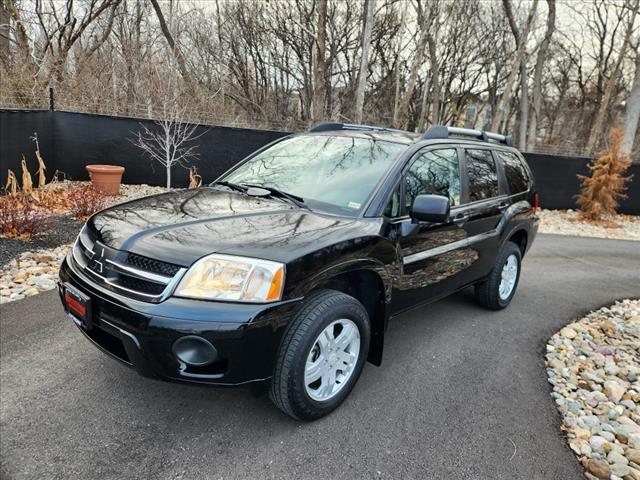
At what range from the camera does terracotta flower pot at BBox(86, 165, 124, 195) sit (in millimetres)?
8281

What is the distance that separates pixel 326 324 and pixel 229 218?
83 centimetres

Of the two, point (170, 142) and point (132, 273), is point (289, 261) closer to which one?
point (132, 273)

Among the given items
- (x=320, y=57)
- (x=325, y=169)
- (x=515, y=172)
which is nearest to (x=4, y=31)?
(x=320, y=57)

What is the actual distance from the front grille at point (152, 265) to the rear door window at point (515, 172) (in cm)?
348

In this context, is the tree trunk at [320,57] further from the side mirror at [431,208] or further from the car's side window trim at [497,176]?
the side mirror at [431,208]

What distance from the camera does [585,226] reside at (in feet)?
34.6

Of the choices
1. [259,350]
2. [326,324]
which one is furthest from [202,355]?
[326,324]

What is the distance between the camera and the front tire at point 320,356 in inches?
88.0

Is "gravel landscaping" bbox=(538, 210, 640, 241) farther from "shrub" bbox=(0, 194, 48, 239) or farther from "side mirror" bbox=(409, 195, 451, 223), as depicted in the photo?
"shrub" bbox=(0, 194, 48, 239)

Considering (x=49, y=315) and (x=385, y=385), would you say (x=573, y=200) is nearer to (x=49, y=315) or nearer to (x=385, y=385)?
(x=385, y=385)

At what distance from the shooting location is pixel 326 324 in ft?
7.69

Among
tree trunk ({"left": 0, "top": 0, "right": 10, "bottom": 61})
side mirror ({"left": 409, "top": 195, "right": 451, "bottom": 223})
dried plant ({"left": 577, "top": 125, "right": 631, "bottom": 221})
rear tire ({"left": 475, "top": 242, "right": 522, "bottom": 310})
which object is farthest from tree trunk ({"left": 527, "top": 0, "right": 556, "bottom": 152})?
tree trunk ({"left": 0, "top": 0, "right": 10, "bottom": 61})

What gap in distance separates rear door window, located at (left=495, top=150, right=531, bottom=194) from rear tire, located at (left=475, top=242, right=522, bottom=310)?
2.00 ft

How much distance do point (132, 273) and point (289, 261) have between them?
0.79m
